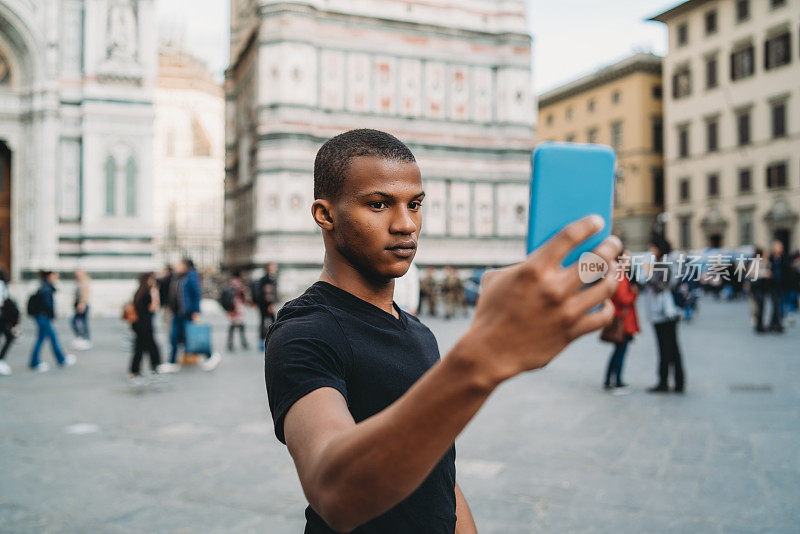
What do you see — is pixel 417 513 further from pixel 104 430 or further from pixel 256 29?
pixel 256 29

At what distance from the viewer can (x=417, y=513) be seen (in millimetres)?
1326

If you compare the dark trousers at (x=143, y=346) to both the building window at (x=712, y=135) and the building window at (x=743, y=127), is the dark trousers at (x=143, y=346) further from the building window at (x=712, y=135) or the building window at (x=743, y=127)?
the building window at (x=712, y=135)

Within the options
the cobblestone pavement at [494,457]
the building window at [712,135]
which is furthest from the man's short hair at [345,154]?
the building window at [712,135]

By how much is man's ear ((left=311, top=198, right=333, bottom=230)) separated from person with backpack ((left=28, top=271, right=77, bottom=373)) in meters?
10.5

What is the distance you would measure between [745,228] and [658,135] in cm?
1022

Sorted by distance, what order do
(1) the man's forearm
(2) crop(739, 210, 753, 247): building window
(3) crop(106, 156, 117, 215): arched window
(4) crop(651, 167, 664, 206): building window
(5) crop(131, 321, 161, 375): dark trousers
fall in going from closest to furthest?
1. (1) the man's forearm
2. (5) crop(131, 321, 161, 375): dark trousers
3. (3) crop(106, 156, 117, 215): arched window
4. (2) crop(739, 210, 753, 247): building window
5. (4) crop(651, 167, 664, 206): building window

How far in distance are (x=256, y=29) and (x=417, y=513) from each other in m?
32.1

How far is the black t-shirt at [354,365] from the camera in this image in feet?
3.72

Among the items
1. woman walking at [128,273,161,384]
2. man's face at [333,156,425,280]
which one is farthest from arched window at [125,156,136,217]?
man's face at [333,156,425,280]

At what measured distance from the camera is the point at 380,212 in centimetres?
125

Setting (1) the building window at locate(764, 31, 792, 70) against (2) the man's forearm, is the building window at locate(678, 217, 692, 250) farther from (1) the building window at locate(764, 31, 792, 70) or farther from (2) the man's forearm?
(2) the man's forearm

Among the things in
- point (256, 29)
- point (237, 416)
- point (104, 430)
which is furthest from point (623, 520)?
point (256, 29)

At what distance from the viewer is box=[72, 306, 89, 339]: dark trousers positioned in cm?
1327

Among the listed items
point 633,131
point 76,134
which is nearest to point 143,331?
point 76,134
